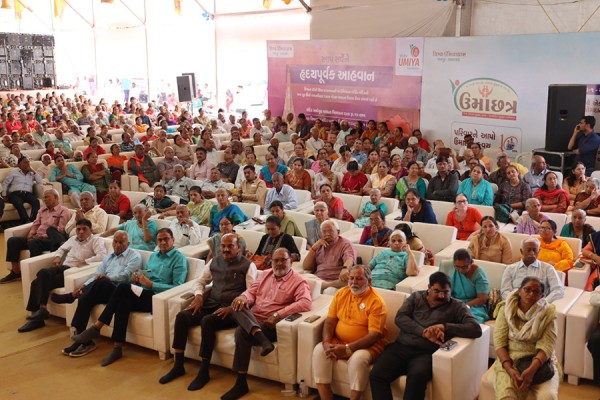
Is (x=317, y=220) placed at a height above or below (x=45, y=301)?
above

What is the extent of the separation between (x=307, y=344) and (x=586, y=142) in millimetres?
6391

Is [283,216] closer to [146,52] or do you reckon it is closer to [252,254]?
[252,254]

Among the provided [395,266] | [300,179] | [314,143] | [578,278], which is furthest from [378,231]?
[314,143]

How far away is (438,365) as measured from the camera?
172 inches

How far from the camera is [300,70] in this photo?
14586 millimetres

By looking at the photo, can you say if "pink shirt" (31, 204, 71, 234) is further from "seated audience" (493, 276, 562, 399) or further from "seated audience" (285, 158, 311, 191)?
"seated audience" (493, 276, 562, 399)

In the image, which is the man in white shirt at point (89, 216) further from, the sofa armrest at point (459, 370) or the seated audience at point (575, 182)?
the seated audience at point (575, 182)

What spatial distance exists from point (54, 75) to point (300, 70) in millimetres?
13521

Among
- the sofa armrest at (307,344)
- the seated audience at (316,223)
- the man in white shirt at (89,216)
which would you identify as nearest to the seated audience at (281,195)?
the seated audience at (316,223)

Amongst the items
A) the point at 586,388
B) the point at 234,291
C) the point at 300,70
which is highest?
the point at 300,70

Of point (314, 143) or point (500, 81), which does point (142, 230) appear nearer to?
point (314, 143)

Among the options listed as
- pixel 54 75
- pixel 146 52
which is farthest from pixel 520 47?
pixel 54 75

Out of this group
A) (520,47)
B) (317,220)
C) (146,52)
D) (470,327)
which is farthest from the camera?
(146,52)

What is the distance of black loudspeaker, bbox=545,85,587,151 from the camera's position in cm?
991
